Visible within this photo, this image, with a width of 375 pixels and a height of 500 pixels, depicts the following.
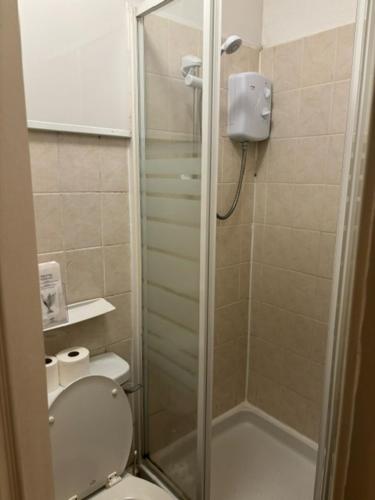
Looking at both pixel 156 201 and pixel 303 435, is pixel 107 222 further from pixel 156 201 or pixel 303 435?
pixel 303 435

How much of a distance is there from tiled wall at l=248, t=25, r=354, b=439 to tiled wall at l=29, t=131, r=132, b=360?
2.87 ft

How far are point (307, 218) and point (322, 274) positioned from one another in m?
0.29

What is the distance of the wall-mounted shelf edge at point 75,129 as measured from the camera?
1212 millimetres

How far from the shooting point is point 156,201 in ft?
4.83

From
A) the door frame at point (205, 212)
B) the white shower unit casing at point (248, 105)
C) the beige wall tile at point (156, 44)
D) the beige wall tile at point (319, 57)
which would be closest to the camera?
the door frame at point (205, 212)

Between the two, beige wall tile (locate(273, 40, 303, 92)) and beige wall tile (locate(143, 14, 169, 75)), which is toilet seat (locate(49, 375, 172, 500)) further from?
beige wall tile (locate(273, 40, 303, 92))

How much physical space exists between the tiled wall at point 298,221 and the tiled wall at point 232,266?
6 centimetres

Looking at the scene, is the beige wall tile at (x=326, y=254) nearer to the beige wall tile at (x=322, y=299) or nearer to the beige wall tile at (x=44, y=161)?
the beige wall tile at (x=322, y=299)

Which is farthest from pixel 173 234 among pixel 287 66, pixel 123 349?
pixel 287 66

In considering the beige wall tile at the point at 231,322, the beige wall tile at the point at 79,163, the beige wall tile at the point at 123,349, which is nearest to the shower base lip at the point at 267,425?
the beige wall tile at the point at 231,322

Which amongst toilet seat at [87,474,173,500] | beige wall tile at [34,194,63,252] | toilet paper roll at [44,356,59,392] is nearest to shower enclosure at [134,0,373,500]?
toilet seat at [87,474,173,500]

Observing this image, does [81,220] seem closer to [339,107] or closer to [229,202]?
[229,202]

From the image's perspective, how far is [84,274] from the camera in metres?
1.43

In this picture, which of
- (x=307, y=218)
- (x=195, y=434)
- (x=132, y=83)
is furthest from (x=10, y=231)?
(x=307, y=218)
